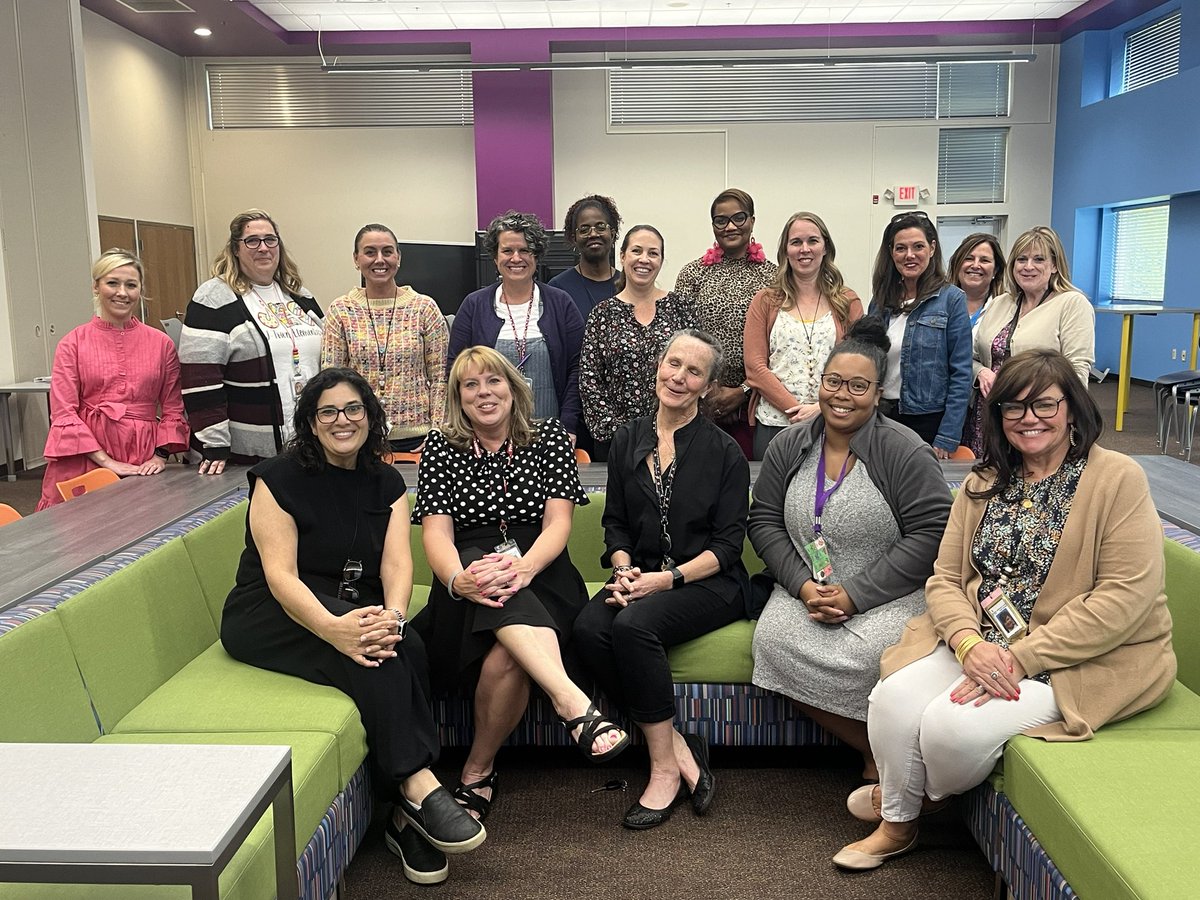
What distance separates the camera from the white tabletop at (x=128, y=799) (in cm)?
128

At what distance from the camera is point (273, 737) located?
212 cm

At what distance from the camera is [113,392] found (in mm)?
3547

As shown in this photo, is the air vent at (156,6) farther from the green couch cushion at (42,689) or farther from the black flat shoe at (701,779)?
the black flat shoe at (701,779)

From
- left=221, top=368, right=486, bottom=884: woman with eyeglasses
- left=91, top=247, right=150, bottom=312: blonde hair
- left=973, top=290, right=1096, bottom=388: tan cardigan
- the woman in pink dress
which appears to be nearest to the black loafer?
left=221, top=368, right=486, bottom=884: woman with eyeglasses

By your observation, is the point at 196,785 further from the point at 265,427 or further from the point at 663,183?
the point at 663,183

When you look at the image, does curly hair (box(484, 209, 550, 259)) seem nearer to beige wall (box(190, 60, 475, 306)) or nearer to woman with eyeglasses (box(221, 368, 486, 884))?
woman with eyeglasses (box(221, 368, 486, 884))

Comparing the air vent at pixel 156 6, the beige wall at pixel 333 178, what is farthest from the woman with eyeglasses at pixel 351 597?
the beige wall at pixel 333 178

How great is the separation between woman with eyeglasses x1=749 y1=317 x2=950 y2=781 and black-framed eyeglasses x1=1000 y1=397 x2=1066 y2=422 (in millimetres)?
416

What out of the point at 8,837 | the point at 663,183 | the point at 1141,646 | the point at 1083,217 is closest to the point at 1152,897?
the point at 1141,646

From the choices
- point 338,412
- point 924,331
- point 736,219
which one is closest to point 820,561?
point 924,331

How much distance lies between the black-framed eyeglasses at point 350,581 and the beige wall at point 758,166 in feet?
27.4

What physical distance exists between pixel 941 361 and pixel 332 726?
2.41 metres

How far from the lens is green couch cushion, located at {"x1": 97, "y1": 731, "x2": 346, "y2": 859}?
193cm

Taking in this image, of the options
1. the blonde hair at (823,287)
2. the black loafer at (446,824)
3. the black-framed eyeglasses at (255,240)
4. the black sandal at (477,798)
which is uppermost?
the black-framed eyeglasses at (255,240)
